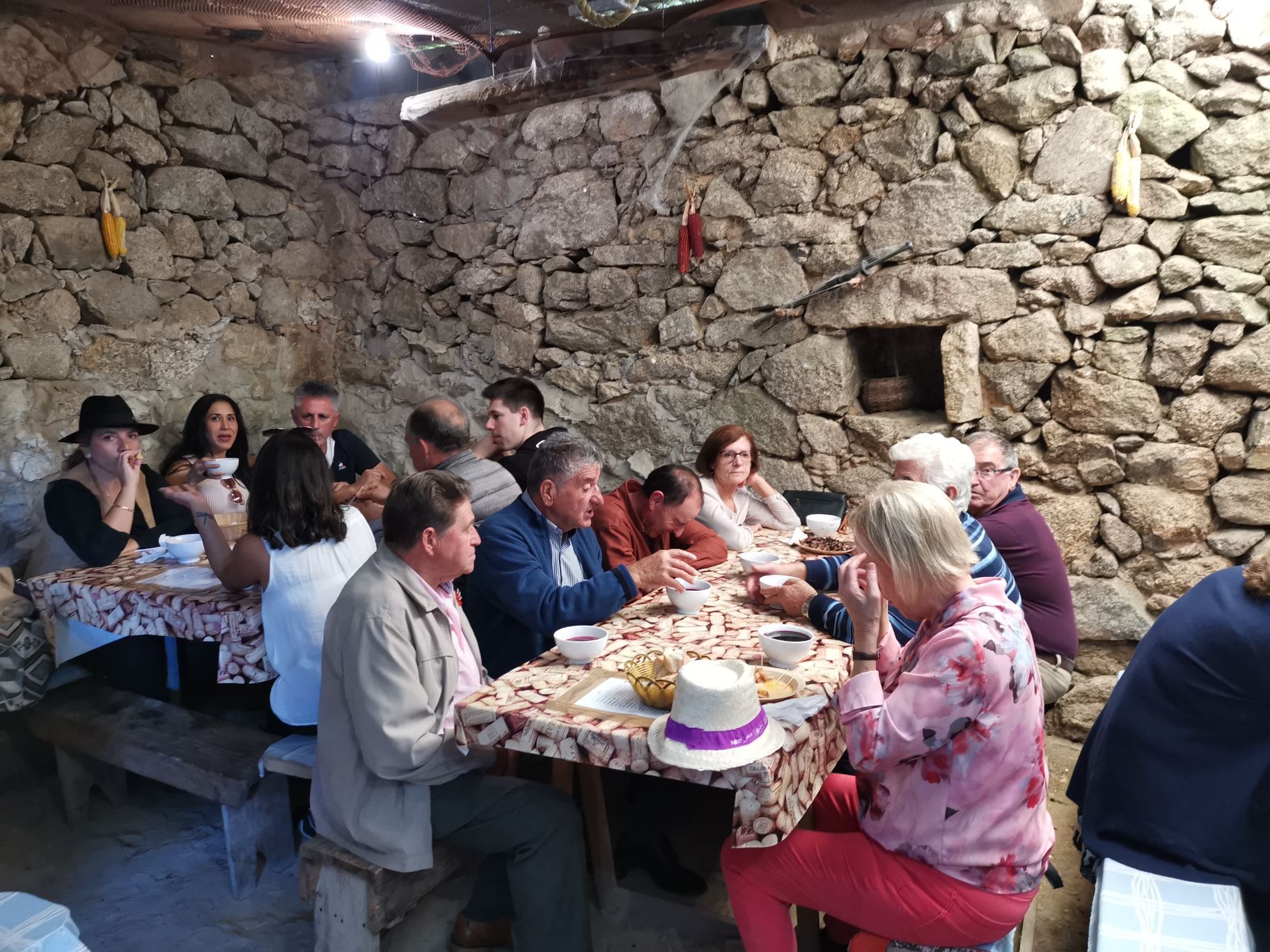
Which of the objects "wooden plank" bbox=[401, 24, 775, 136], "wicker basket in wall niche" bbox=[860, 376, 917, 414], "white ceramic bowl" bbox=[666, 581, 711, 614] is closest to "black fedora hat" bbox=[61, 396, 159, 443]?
"white ceramic bowl" bbox=[666, 581, 711, 614]

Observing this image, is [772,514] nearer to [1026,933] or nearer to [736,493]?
[736,493]

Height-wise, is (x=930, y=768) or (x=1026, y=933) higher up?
(x=930, y=768)

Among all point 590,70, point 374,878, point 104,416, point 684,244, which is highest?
point 590,70

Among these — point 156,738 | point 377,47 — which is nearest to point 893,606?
point 156,738

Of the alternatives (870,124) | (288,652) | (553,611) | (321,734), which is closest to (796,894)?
(553,611)

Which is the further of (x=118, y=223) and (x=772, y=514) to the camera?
(x=118, y=223)

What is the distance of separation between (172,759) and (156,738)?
0.60ft

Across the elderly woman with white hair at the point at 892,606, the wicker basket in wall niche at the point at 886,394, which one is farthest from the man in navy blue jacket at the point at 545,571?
the wicker basket in wall niche at the point at 886,394

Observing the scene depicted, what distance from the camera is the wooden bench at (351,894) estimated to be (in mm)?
2020

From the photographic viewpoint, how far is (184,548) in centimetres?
330

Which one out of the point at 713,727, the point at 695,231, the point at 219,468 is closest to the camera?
the point at 713,727

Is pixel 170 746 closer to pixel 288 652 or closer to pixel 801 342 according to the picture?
pixel 288 652

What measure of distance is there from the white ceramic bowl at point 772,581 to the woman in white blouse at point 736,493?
79 cm

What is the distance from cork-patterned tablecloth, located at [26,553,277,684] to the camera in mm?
2746
